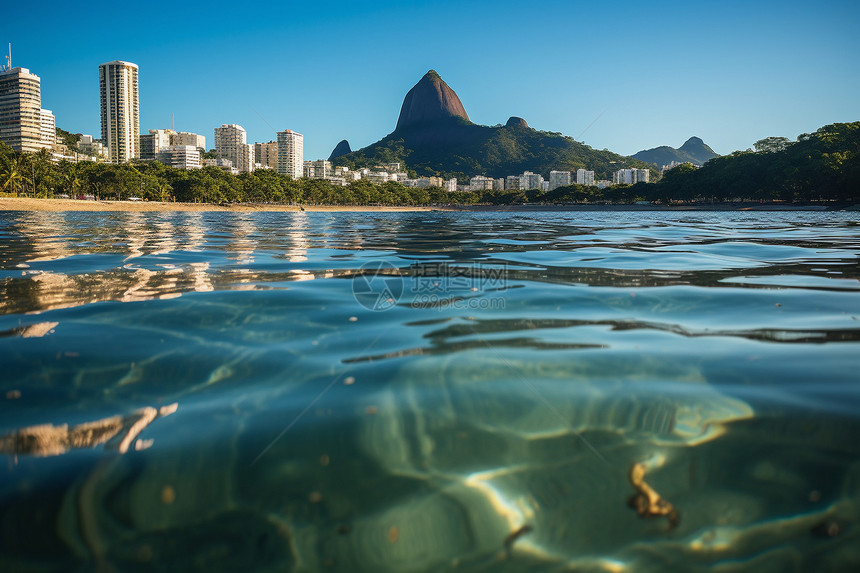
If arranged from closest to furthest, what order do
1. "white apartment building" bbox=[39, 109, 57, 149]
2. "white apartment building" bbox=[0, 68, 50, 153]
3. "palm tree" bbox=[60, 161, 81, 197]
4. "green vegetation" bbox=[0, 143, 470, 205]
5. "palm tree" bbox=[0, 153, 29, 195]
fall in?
"palm tree" bbox=[0, 153, 29, 195] → "green vegetation" bbox=[0, 143, 470, 205] → "palm tree" bbox=[60, 161, 81, 197] → "white apartment building" bbox=[0, 68, 50, 153] → "white apartment building" bbox=[39, 109, 57, 149]

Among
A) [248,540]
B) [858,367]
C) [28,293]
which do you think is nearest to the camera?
[248,540]

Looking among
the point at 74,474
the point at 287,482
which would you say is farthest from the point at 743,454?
the point at 74,474

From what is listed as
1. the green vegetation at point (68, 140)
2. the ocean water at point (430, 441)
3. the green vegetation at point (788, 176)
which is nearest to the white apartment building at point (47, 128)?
the green vegetation at point (68, 140)

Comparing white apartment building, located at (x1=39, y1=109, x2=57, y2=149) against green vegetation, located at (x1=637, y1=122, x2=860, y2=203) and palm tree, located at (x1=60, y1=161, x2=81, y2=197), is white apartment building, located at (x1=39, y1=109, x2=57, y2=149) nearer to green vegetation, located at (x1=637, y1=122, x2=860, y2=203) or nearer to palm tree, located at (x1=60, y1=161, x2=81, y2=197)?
palm tree, located at (x1=60, y1=161, x2=81, y2=197)

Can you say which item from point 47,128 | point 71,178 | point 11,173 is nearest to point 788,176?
point 11,173

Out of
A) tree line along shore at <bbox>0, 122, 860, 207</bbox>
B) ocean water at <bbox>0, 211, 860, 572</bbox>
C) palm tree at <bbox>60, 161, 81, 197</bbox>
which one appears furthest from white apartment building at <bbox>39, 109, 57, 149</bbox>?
ocean water at <bbox>0, 211, 860, 572</bbox>

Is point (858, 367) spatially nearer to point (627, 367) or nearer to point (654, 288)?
point (627, 367)

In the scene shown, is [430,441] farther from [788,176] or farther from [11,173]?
[788,176]
